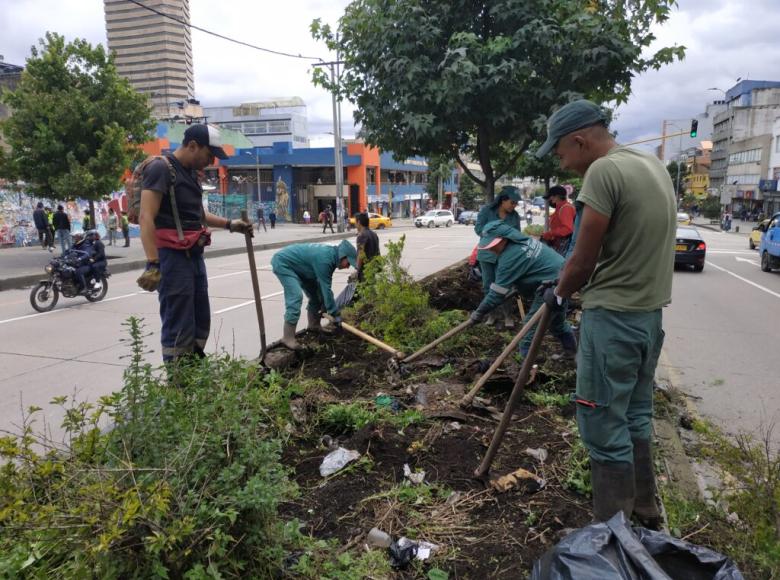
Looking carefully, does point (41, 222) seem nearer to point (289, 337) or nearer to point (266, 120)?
point (289, 337)

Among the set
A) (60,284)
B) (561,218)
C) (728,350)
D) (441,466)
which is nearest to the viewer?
(441,466)

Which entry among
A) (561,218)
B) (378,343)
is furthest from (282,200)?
(378,343)

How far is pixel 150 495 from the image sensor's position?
180 centimetres

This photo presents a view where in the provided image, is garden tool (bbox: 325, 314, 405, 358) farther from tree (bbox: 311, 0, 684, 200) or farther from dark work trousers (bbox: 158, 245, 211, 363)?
tree (bbox: 311, 0, 684, 200)

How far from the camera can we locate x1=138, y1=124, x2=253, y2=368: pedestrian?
134 inches

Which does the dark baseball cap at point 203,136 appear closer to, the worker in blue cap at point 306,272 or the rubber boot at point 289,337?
the worker in blue cap at point 306,272

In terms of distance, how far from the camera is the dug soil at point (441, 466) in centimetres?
249

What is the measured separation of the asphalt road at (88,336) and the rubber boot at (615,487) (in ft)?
5.97

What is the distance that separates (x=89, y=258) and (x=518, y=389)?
898 cm

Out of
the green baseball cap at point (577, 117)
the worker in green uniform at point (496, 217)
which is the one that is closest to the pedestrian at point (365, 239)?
the worker in green uniform at point (496, 217)

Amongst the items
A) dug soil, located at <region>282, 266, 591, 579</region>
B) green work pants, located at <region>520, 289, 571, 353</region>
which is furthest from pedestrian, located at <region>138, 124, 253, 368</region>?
green work pants, located at <region>520, 289, 571, 353</region>

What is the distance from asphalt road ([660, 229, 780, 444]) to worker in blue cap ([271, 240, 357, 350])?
3.40 metres

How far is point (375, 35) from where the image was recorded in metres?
6.29

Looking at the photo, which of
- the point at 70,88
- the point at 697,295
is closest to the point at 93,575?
the point at 697,295
